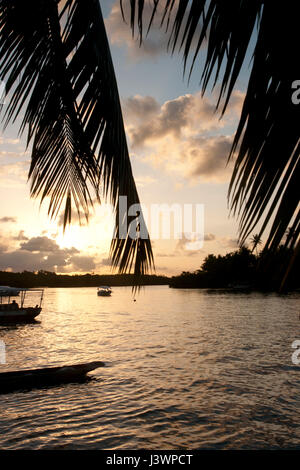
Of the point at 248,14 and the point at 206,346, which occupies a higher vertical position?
the point at 248,14

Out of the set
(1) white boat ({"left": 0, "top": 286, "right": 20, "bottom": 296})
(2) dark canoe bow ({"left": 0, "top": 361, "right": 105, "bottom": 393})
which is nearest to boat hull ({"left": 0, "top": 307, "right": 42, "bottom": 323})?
(1) white boat ({"left": 0, "top": 286, "right": 20, "bottom": 296})

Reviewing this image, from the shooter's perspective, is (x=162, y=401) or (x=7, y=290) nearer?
(x=162, y=401)

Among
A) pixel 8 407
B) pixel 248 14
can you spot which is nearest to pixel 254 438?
pixel 8 407

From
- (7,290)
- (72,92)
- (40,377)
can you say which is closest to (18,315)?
(7,290)

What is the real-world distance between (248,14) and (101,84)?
199cm

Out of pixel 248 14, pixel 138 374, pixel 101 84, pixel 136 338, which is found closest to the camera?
pixel 248 14

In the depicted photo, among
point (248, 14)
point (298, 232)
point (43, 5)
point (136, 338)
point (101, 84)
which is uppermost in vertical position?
point (43, 5)

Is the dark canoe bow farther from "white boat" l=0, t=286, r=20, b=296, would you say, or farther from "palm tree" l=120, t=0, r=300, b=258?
"white boat" l=0, t=286, r=20, b=296

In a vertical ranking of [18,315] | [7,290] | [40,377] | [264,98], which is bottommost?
[40,377]

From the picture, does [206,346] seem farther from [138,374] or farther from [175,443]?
[175,443]

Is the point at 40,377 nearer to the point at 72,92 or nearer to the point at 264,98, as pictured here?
the point at 72,92

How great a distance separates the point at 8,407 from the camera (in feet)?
53.6

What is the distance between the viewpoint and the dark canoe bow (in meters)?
17.9

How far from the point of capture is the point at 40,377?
18406 mm
